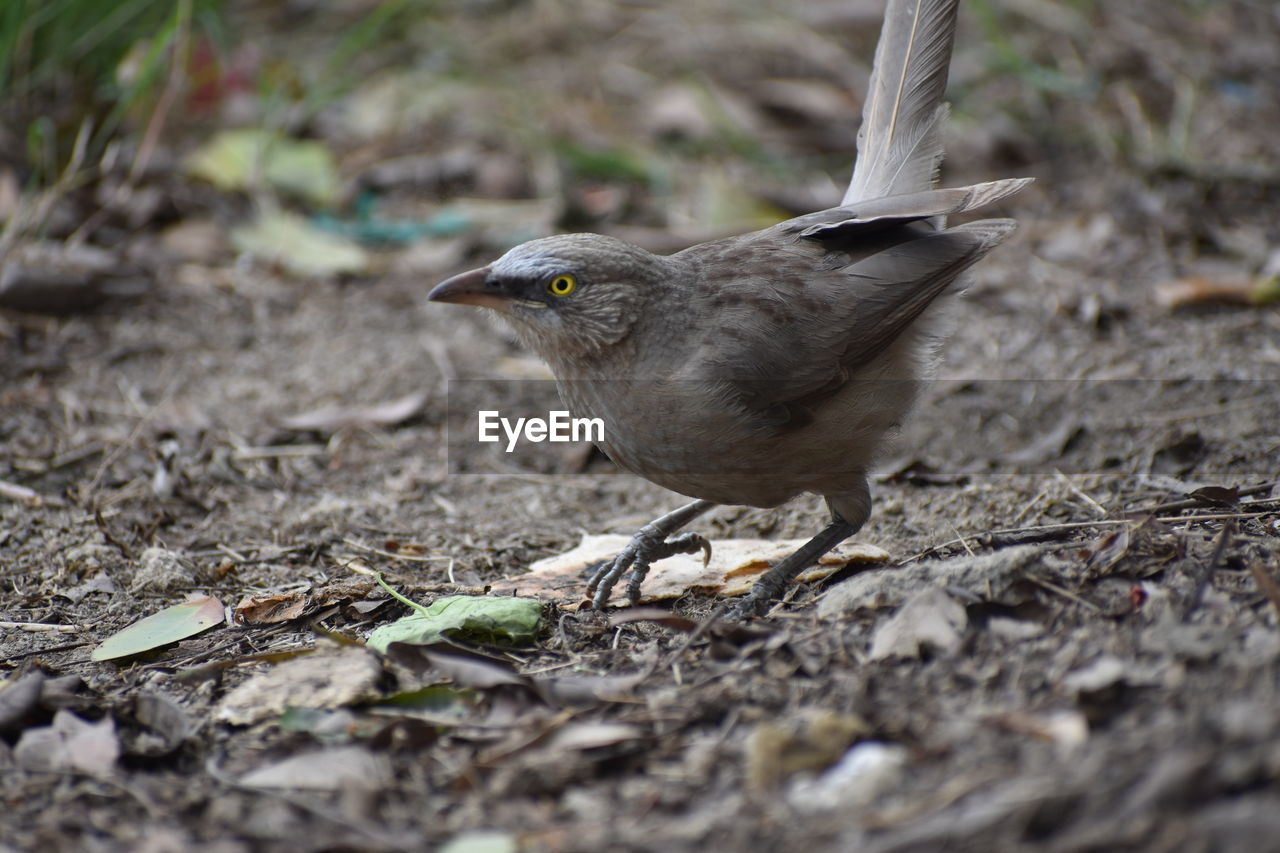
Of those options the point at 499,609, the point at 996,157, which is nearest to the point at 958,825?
the point at 499,609

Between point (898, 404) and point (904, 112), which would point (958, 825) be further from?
point (904, 112)

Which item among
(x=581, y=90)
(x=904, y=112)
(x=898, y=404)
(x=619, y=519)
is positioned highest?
(x=581, y=90)

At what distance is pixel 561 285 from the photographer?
3.85 meters

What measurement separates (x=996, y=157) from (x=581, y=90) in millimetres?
2979

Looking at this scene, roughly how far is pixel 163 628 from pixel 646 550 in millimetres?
1495

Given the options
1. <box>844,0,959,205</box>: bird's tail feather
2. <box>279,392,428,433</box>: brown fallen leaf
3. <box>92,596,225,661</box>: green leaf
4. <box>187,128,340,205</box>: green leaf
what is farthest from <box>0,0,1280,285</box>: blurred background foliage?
<box>92,596,225,661</box>: green leaf

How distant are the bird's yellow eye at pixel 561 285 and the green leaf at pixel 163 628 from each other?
55.8 inches

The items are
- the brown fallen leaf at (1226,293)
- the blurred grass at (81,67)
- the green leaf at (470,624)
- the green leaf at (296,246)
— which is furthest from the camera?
the green leaf at (296,246)

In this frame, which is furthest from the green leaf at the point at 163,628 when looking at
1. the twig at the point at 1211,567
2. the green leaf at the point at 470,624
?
the twig at the point at 1211,567

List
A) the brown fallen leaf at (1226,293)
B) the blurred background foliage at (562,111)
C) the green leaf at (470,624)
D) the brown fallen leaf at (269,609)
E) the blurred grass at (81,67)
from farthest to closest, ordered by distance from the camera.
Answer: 1. the blurred background foliage at (562,111)
2. the blurred grass at (81,67)
3. the brown fallen leaf at (1226,293)
4. the brown fallen leaf at (269,609)
5. the green leaf at (470,624)

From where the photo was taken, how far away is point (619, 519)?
15.4 ft

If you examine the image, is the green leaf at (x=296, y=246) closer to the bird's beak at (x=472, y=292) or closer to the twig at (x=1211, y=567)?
the bird's beak at (x=472, y=292)

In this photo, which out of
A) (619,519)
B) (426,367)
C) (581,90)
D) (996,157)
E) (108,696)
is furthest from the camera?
(581,90)

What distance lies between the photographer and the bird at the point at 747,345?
3.73 m
